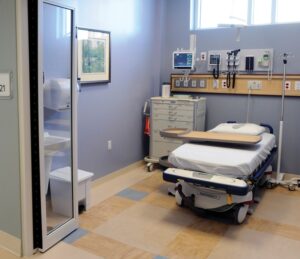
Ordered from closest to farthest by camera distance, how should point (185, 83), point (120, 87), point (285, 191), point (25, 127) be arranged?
point (25, 127)
point (285, 191)
point (120, 87)
point (185, 83)

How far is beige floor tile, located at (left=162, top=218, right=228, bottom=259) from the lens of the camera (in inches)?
98.0

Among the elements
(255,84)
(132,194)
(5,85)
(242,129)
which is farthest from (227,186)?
(255,84)

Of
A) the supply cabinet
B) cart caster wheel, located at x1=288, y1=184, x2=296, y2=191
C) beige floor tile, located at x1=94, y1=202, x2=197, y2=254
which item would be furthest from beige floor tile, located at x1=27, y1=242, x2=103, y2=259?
cart caster wheel, located at x1=288, y1=184, x2=296, y2=191

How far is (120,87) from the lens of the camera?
4.14 metres

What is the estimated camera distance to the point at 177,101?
4277 millimetres

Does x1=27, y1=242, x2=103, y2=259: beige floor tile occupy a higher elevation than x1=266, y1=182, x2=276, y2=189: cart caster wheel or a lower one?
lower

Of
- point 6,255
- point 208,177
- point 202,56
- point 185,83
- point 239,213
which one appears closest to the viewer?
point 6,255

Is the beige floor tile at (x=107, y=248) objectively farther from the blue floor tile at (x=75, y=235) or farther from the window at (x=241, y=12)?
the window at (x=241, y=12)

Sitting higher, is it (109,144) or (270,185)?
(109,144)

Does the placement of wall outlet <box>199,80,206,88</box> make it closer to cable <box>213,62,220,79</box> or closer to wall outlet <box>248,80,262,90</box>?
cable <box>213,62,220,79</box>

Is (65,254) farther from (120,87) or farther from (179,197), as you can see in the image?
(120,87)

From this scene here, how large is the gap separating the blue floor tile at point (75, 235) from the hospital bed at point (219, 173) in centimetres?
81

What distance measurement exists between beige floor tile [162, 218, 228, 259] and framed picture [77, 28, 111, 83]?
1802 mm

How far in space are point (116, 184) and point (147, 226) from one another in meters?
1.13
